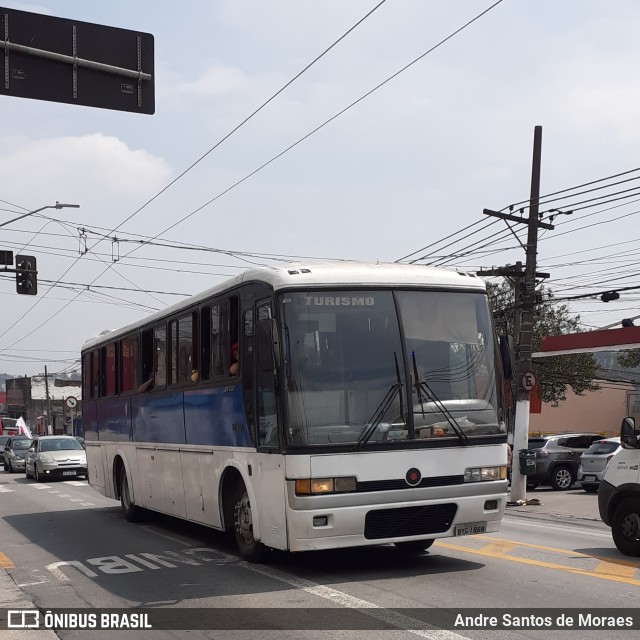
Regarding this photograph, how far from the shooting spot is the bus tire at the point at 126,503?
1630cm

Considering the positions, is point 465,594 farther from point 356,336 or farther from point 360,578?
point 356,336

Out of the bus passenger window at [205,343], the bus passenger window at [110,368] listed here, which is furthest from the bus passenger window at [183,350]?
the bus passenger window at [110,368]

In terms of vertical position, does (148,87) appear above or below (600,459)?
above

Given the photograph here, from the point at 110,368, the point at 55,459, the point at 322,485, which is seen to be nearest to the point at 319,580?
the point at 322,485

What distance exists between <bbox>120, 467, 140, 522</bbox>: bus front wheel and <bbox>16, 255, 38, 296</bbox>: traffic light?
835 cm

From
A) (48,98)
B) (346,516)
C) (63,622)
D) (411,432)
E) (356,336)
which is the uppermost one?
(48,98)

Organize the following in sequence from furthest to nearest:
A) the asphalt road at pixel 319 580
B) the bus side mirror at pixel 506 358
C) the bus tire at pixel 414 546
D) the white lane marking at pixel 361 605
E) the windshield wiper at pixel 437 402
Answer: the bus tire at pixel 414 546 → the bus side mirror at pixel 506 358 → the windshield wiper at pixel 437 402 → the asphalt road at pixel 319 580 → the white lane marking at pixel 361 605

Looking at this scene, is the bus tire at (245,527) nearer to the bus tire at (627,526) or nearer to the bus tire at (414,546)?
the bus tire at (414,546)

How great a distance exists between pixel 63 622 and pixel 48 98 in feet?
18.8

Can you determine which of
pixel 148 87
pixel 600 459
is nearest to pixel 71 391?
pixel 600 459

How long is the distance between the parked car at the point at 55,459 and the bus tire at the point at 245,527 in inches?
768

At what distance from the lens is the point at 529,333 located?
22.8m

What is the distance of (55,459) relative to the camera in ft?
99.0

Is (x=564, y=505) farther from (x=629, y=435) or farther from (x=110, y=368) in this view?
(x=110, y=368)
